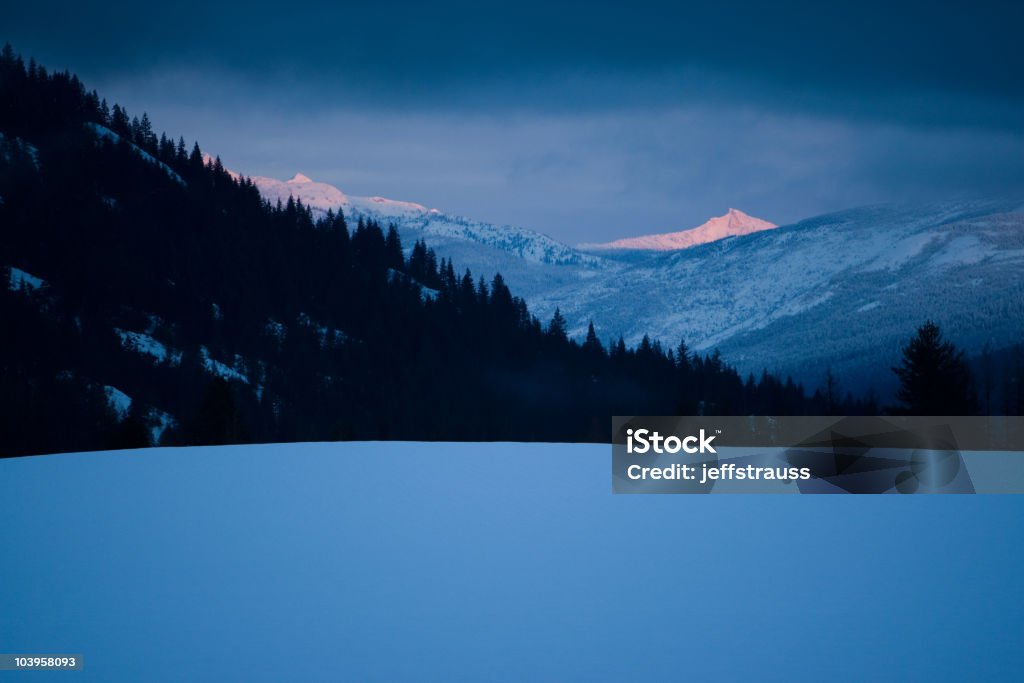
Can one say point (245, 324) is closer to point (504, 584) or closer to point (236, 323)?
point (236, 323)

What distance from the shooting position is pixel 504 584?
37.4 feet

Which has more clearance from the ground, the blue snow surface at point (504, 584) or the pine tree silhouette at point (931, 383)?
the pine tree silhouette at point (931, 383)

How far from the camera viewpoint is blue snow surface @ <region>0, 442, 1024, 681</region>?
8.65m

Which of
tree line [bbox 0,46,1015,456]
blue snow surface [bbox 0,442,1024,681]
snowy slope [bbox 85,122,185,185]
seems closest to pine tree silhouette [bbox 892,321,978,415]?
blue snow surface [bbox 0,442,1024,681]

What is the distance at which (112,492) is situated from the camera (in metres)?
19.0

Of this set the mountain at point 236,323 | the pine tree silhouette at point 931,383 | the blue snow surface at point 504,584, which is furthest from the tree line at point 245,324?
the blue snow surface at point 504,584

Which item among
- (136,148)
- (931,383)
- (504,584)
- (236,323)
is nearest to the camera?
(504,584)

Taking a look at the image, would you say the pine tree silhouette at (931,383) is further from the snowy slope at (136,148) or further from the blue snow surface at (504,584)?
the snowy slope at (136,148)

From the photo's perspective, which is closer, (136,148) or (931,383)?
(931,383)

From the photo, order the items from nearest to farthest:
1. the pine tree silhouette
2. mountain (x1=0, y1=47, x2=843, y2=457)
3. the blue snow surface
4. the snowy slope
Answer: the blue snow surface, the pine tree silhouette, mountain (x1=0, y1=47, x2=843, y2=457), the snowy slope

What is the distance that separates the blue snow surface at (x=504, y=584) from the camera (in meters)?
8.65

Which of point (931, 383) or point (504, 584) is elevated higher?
point (931, 383)

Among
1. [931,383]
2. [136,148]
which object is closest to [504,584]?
[931,383]

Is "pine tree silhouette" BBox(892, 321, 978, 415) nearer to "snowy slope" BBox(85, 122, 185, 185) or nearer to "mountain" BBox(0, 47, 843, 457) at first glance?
"mountain" BBox(0, 47, 843, 457)
